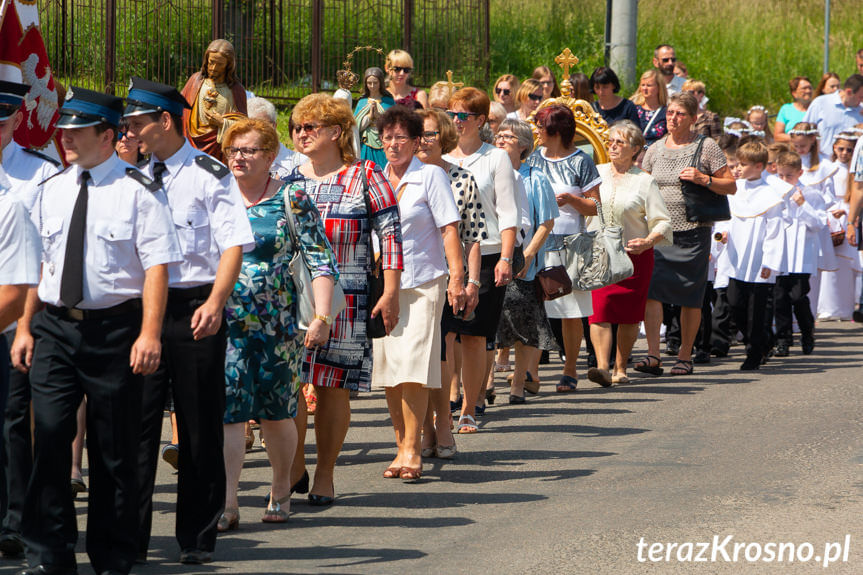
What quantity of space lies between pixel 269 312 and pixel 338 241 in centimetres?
78

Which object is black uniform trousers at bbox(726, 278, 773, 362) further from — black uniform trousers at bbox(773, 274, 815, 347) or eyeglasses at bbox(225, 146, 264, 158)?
eyeglasses at bbox(225, 146, 264, 158)

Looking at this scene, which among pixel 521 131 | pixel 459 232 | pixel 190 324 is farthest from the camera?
pixel 521 131

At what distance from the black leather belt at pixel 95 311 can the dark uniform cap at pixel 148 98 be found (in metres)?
0.88

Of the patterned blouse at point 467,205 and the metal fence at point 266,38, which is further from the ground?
the metal fence at point 266,38

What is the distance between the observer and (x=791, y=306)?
13555mm

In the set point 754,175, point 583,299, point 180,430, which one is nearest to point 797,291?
point 754,175

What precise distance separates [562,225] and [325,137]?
4389 millimetres

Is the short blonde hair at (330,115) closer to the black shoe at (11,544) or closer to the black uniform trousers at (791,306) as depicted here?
the black shoe at (11,544)

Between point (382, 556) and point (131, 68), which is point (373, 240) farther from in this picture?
point (131, 68)

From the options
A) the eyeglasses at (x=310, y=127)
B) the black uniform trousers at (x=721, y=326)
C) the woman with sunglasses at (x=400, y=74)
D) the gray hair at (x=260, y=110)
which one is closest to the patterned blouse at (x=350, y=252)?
the eyeglasses at (x=310, y=127)

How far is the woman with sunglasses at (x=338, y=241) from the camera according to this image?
705 centimetres

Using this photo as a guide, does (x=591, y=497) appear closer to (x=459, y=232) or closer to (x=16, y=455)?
(x=459, y=232)

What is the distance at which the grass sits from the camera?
77.3 feet

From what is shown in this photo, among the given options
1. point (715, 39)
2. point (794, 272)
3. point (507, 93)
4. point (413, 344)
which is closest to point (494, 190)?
point (413, 344)
